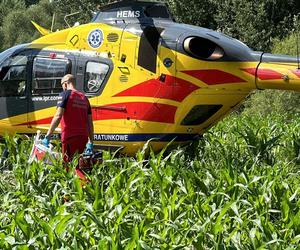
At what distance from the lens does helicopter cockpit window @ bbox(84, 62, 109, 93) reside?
8.21m

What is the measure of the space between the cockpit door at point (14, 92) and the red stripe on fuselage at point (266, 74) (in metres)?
3.74

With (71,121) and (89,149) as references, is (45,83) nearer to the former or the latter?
(71,121)

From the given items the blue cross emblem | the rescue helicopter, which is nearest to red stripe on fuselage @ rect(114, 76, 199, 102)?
the rescue helicopter

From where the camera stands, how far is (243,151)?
872 cm

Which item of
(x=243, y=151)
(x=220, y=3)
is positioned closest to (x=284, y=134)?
(x=243, y=151)

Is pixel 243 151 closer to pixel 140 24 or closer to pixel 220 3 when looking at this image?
pixel 140 24

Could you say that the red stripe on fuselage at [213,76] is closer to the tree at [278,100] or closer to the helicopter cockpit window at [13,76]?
the helicopter cockpit window at [13,76]

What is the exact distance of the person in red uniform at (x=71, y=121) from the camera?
22.8ft

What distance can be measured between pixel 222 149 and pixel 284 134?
1.55m

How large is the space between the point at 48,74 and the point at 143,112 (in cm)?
190

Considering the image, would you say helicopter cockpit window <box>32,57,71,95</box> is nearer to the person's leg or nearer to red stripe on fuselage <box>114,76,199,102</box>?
red stripe on fuselage <box>114,76,199,102</box>

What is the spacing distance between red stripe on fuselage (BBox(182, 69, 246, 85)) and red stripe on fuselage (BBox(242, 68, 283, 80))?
19 centimetres

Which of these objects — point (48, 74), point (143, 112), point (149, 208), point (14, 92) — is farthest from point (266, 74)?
point (14, 92)

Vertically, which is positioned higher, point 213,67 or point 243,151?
point 213,67
